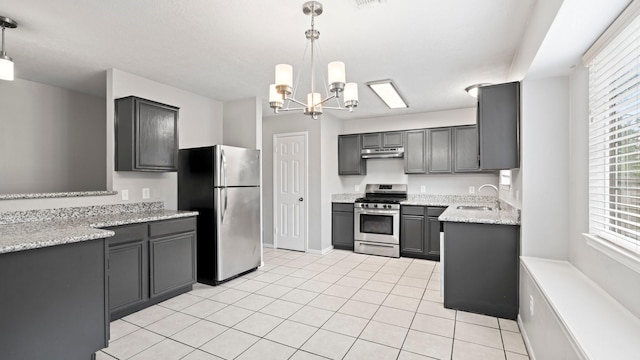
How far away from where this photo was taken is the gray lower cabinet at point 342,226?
215 inches

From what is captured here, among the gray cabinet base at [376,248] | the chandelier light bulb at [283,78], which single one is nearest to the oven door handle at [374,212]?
the gray cabinet base at [376,248]

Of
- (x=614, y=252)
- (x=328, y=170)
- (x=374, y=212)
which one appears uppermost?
(x=328, y=170)

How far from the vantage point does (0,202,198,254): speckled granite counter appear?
6.26ft

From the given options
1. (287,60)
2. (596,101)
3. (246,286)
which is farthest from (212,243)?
(596,101)

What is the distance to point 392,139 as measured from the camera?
5461 mm

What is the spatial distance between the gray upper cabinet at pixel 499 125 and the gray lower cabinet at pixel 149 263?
Result: 3.16 metres

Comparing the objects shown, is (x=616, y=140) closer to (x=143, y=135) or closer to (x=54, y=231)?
(x=54, y=231)

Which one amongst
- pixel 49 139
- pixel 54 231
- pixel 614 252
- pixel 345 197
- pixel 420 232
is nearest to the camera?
pixel 614 252

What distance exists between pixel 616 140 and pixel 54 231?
360 centimetres

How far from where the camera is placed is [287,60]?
3.09m

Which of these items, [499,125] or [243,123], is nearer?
[499,125]

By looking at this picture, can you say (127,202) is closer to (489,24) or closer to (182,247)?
(182,247)

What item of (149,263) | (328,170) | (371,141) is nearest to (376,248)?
(328,170)

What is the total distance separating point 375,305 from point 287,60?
2.62 m
